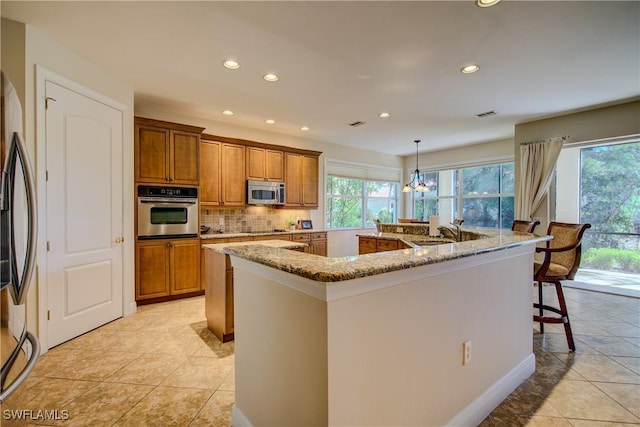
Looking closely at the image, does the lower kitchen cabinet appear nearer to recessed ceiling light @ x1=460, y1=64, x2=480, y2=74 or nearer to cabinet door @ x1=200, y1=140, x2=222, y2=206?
cabinet door @ x1=200, y1=140, x2=222, y2=206

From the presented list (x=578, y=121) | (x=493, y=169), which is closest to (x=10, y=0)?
(x=578, y=121)

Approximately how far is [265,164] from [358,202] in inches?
104

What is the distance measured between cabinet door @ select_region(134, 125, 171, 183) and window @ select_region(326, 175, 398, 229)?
11.1 ft

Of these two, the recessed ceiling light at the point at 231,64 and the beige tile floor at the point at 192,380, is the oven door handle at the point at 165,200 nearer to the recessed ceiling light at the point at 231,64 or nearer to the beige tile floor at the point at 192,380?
the beige tile floor at the point at 192,380

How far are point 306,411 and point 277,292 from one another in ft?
1.50

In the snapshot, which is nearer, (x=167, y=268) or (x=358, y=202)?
(x=167, y=268)

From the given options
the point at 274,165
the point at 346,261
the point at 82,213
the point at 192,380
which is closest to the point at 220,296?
the point at 192,380

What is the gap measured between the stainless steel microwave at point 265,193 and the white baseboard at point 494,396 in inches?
155

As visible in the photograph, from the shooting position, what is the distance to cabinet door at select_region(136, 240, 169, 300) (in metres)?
3.55

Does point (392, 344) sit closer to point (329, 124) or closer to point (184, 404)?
point (184, 404)

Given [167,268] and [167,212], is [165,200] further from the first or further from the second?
[167,268]

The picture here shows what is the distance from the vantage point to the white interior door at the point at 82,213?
254 cm

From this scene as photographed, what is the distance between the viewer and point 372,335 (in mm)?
1113

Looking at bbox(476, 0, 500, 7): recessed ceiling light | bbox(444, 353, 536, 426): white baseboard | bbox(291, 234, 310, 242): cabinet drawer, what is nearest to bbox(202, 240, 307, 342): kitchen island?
bbox(444, 353, 536, 426): white baseboard
